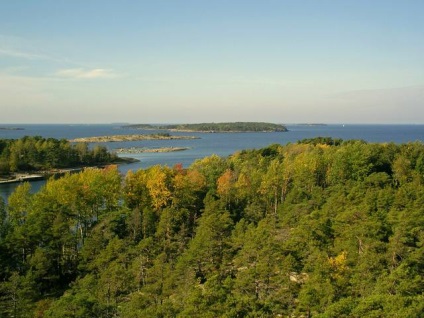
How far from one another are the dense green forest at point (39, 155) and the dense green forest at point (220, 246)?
50.7 metres

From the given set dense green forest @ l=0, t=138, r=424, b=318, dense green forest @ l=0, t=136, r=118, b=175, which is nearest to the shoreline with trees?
dense green forest @ l=0, t=136, r=118, b=175

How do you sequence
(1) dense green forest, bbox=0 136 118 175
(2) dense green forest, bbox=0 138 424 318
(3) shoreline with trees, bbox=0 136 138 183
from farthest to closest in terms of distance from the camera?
(1) dense green forest, bbox=0 136 118 175 < (3) shoreline with trees, bbox=0 136 138 183 < (2) dense green forest, bbox=0 138 424 318

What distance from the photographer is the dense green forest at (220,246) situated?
18.8 meters

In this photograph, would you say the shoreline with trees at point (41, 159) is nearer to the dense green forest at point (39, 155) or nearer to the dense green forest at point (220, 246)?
the dense green forest at point (39, 155)

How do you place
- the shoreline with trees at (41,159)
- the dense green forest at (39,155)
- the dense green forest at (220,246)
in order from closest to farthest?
1. the dense green forest at (220,246)
2. the shoreline with trees at (41,159)
3. the dense green forest at (39,155)

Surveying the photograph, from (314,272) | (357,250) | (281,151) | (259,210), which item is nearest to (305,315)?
(314,272)

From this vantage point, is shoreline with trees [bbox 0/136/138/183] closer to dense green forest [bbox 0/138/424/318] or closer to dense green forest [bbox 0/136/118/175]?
dense green forest [bbox 0/136/118/175]

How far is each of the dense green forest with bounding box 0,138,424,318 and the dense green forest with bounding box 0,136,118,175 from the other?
50.7 meters

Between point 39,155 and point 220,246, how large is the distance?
230 feet

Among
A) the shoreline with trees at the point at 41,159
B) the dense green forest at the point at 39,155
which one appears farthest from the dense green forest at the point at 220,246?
the dense green forest at the point at 39,155

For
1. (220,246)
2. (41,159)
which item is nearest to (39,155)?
(41,159)

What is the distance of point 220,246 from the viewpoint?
28.7 meters

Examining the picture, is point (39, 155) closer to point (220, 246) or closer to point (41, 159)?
point (41, 159)

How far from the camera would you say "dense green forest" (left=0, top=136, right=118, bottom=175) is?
82625 mm
